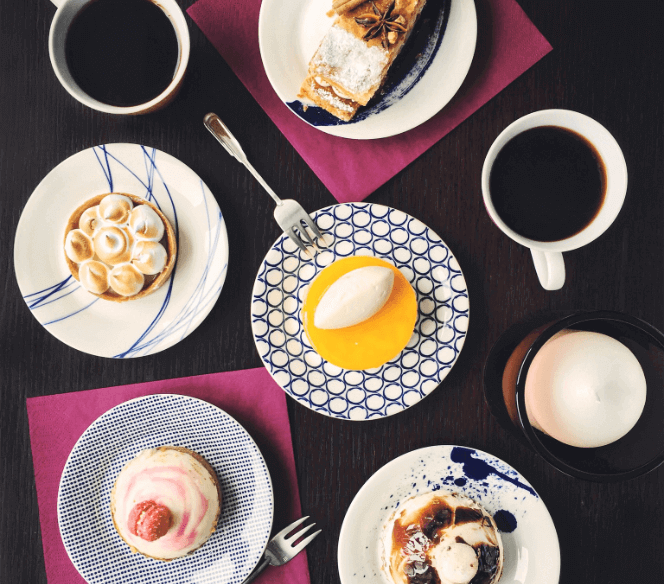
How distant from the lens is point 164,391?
0.91 metres

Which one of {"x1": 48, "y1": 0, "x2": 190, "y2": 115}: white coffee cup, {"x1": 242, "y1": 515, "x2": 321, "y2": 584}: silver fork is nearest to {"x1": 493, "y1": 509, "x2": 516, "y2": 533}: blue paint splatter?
{"x1": 242, "y1": 515, "x2": 321, "y2": 584}: silver fork

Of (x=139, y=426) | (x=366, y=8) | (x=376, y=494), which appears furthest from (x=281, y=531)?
(x=366, y=8)

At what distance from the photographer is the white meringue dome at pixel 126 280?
33.5 inches

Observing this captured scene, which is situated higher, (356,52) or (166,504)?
(356,52)

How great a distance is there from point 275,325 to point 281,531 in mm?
365

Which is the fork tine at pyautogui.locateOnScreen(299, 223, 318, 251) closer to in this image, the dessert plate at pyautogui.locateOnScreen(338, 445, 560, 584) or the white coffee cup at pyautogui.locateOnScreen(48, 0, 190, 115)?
the white coffee cup at pyautogui.locateOnScreen(48, 0, 190, 115)

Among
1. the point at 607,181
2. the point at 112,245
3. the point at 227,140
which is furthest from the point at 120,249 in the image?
the point at 607,181

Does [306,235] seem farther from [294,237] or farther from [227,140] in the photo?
[227,140]

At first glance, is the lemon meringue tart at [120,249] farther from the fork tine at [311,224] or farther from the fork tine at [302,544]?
the fork tine at [302,544]

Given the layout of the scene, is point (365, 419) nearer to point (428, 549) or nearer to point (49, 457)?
point (428, 549)

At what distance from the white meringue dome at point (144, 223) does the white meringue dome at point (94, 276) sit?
85 millimetres

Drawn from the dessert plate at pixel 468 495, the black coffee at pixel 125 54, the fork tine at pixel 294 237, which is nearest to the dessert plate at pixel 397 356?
the fork tine at pixel 294 237

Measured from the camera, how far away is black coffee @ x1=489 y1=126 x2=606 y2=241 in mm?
834

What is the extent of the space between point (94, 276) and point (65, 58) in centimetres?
35
